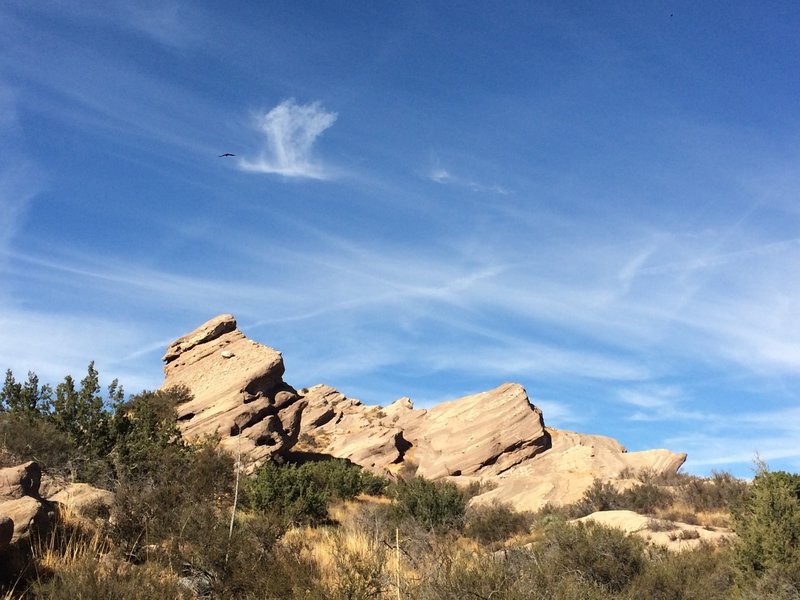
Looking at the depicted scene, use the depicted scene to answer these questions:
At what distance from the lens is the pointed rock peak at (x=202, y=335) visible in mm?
37188

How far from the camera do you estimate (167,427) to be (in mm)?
21016

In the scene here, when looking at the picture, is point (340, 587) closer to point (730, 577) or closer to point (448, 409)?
point (730, 577)

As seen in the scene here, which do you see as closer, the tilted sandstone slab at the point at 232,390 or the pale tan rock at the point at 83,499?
the pale tan rock at the point at 83,499

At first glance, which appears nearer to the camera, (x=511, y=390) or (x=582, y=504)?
(x=582, y=504)

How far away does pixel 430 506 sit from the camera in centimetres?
2053

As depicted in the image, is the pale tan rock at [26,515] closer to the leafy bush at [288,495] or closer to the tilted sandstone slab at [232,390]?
the leafy bush at [288,495]

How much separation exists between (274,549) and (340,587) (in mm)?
2634

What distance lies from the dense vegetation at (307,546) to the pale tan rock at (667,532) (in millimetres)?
1774

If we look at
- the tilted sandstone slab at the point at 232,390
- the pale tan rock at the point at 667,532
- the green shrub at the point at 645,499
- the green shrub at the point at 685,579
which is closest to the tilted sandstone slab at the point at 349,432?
the tilted sandstone slab at the point at 232,390

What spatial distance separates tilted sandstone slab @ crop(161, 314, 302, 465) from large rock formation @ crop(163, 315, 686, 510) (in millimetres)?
59

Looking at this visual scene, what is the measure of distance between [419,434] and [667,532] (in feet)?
95.2

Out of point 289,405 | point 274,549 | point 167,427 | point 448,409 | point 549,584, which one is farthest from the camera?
point 448,409

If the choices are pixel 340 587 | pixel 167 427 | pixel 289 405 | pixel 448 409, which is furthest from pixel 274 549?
pixel 448 409

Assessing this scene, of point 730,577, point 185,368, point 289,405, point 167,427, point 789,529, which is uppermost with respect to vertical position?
point 185,368
